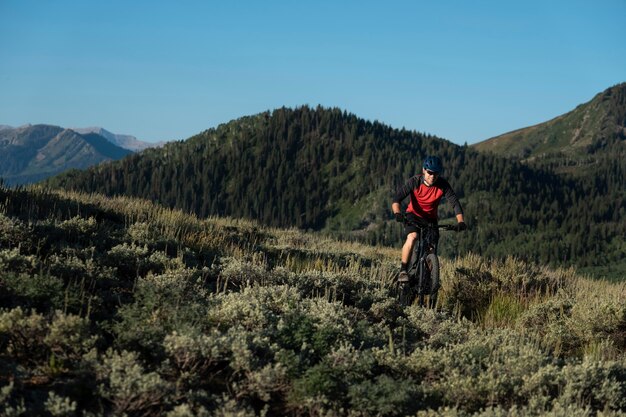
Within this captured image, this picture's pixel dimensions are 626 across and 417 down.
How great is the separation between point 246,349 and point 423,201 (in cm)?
542

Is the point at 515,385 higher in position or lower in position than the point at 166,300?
lower

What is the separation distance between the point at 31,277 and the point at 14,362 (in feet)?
5.88

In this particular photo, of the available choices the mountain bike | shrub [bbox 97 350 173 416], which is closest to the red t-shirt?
the mountain bike

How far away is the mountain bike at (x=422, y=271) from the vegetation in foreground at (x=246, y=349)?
57cm

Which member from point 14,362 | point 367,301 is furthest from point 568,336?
point 14,362

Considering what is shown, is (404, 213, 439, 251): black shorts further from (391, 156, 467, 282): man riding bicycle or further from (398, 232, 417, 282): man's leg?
(398, 232, 417, 282): man's leg

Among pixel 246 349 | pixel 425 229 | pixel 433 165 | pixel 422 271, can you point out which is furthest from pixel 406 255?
pixel 246 349

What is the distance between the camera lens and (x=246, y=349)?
5.52 m

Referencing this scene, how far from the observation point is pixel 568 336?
8539 millimetres

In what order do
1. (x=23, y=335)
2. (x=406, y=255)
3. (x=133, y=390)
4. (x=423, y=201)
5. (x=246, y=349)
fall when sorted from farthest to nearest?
1. (x=423, y=201)
2. (x=406, y=255)
3. (x=246, y=349)
4. (x=23, y=335)
5. (x=133, y=390)

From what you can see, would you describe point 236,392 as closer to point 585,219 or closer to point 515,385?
point 515,385

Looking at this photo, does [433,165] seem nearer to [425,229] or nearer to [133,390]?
[425,229]

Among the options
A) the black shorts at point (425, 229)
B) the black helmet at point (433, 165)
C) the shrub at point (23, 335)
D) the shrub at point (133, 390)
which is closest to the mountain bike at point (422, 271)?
the black shorts at point (425, 229)

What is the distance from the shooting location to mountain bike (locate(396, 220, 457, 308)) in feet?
31.8
